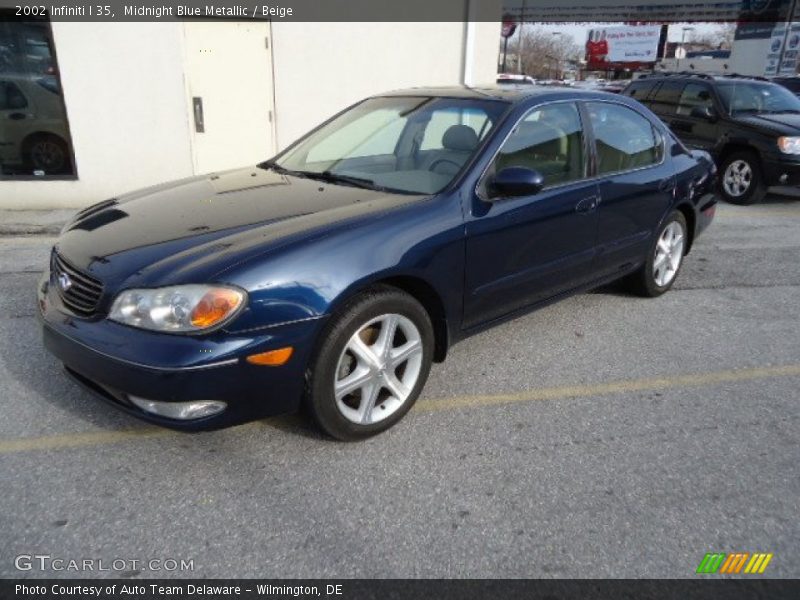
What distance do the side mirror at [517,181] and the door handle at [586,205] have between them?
676mm

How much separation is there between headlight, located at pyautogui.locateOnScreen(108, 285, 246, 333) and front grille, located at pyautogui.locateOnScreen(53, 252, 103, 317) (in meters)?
0.30

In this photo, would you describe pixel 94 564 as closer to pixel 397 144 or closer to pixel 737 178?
pixel 397 144

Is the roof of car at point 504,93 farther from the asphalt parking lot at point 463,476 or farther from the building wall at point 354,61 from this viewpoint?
the building wall at point 354,61

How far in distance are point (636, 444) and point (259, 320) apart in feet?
6.10

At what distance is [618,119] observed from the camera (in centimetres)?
428

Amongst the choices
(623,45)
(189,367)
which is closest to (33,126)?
(189,367)

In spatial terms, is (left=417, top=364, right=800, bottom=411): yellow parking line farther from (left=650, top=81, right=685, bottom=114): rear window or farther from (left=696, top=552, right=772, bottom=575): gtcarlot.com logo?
(left=650, top=81, right=685, bottom=114): rear window

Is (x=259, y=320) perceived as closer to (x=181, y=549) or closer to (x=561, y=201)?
(x=181, y=549)

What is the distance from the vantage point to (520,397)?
11.1 feet

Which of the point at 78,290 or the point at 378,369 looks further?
the point at 378,369

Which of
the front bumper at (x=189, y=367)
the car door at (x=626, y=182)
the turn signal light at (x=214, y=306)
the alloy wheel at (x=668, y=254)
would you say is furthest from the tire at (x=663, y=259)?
the turn signal light at (x=214, y=306)

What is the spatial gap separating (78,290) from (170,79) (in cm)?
571

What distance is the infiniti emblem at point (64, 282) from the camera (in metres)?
2.74

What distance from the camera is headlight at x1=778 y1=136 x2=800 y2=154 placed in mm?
8312
